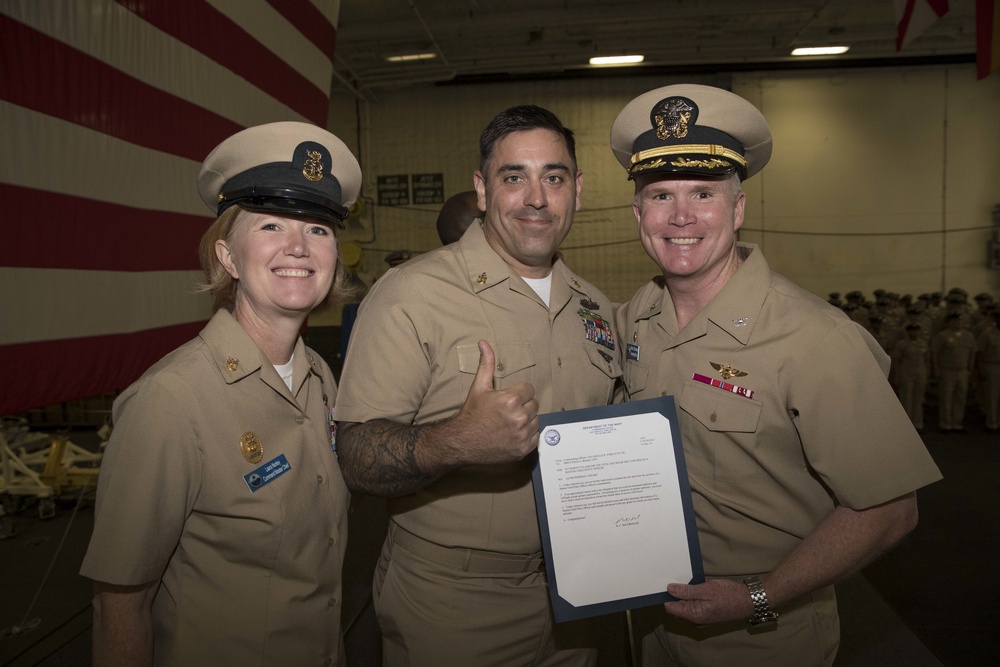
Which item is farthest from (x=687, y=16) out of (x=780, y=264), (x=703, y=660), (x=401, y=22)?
(x=703, y=660)

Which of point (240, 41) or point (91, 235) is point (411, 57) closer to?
point (240, 41)

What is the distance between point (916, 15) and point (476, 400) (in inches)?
286

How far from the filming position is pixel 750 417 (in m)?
1.62

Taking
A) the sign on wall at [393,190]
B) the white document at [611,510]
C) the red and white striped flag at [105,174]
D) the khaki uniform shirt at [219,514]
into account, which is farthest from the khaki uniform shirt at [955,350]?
the sign on wall at [393,190]

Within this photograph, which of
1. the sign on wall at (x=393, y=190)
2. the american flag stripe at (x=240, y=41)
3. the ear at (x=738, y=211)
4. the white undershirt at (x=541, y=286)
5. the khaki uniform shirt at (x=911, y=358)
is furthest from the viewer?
the sign on wall at (x=393, y=190)

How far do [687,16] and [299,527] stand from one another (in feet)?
37.6

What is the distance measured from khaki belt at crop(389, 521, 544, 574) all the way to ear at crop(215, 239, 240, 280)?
920 millimetres

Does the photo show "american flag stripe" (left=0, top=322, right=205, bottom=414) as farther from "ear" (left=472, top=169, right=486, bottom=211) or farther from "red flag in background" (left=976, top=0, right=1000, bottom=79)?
"red flag in background" (left=976, top=0, right=1000, bottom=79)

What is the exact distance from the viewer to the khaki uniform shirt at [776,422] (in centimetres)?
149

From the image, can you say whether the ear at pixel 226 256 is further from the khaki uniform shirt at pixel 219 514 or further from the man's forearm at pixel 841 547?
the man's forearm at pixel 841 547

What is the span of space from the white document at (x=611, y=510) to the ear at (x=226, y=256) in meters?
0.96

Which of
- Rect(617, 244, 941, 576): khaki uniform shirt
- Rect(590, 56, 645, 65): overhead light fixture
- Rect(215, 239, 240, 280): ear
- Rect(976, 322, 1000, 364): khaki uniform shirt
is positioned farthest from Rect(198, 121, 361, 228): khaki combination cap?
Rect(590, 56, 645, 65): overhead light fixture

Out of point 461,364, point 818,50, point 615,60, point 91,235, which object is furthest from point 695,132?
point 818,50

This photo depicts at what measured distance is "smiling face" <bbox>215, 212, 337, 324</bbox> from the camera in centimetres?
163
